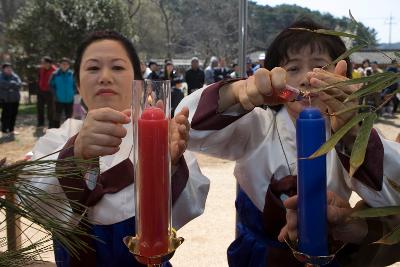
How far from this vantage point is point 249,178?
3.30 feet

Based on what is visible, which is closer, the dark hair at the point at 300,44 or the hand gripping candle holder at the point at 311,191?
the hand gripping candle holder at the point at 311,191

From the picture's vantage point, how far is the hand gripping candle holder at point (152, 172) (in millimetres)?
537

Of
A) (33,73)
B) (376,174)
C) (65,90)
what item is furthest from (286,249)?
(33,73)

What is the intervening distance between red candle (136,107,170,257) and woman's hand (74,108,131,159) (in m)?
0.15

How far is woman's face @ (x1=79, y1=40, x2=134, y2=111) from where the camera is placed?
1.08m

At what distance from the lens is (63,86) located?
6.55m

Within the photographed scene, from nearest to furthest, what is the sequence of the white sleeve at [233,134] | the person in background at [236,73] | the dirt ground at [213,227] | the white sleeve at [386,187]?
the white sleeve at [386,187], the white sleeve at [233,134], the person in background at [236,73], the dirt ground at [213,227]

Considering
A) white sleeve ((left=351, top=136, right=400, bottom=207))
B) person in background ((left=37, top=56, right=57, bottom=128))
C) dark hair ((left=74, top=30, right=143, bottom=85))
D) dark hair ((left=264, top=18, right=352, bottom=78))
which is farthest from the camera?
person in background ((left=37, top=56, right=57, bottom=128))

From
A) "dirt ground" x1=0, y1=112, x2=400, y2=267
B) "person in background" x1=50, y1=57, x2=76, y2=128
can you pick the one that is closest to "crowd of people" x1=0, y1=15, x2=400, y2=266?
"dirt ground" x1=0, y1=112, x2=400, y2=267

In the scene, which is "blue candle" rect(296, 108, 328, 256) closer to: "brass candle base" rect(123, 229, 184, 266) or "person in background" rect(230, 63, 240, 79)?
"brass candle base" rect(123, 229, 184, 266)

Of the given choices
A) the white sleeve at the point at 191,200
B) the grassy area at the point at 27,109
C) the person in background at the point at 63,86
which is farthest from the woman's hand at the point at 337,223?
the grassy area at the point at 27,109

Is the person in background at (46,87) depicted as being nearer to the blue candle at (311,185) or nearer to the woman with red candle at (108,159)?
the woman with red candle at (108,159)

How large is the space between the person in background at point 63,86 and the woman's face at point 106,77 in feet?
18.2

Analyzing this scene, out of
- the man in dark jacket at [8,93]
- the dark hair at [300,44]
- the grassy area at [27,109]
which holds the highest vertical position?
the dark hair at [300,44]
